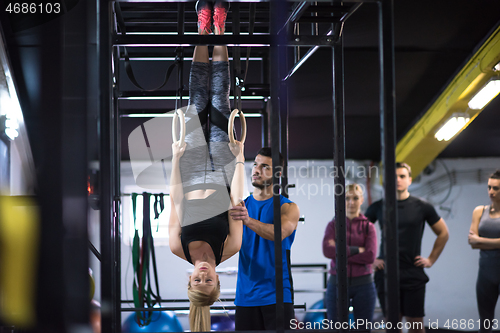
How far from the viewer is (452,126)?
4.86 m

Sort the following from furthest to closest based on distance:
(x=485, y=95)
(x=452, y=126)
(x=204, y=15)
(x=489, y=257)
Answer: (x=452, y=126)
(x=485, y=95)
(x=489, y=257)
(x=204, y=15)

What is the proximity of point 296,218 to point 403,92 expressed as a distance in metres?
3.24

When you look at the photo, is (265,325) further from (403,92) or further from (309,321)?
(403,92)

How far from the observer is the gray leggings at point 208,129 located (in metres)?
→ 2.18

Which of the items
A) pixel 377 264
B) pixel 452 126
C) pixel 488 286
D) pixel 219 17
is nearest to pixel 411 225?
pixel 377 264

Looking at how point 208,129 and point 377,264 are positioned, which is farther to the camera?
point 377,264

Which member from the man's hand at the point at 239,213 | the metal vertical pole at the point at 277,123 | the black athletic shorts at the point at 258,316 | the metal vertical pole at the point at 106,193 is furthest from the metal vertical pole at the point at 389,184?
the metal vertical pole at the point at 106,193

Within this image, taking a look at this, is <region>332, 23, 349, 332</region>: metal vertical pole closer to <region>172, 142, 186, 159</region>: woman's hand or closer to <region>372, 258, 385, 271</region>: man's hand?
<region>172, 142, 186, 159</region>: woman's hand

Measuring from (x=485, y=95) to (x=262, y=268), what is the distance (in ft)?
10.4

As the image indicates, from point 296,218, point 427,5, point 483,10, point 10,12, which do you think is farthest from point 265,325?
point 483,10

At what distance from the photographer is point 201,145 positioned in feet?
7.27

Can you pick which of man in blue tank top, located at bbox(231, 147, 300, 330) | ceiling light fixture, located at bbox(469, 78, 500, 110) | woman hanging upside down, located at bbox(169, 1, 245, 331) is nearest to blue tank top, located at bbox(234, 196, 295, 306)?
man in blue tank top, located at bbox(231, 147, 300, 330)

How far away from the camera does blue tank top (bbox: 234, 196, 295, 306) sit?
2197 millimetres

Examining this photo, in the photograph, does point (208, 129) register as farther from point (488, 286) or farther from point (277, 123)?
point (488, 286)
